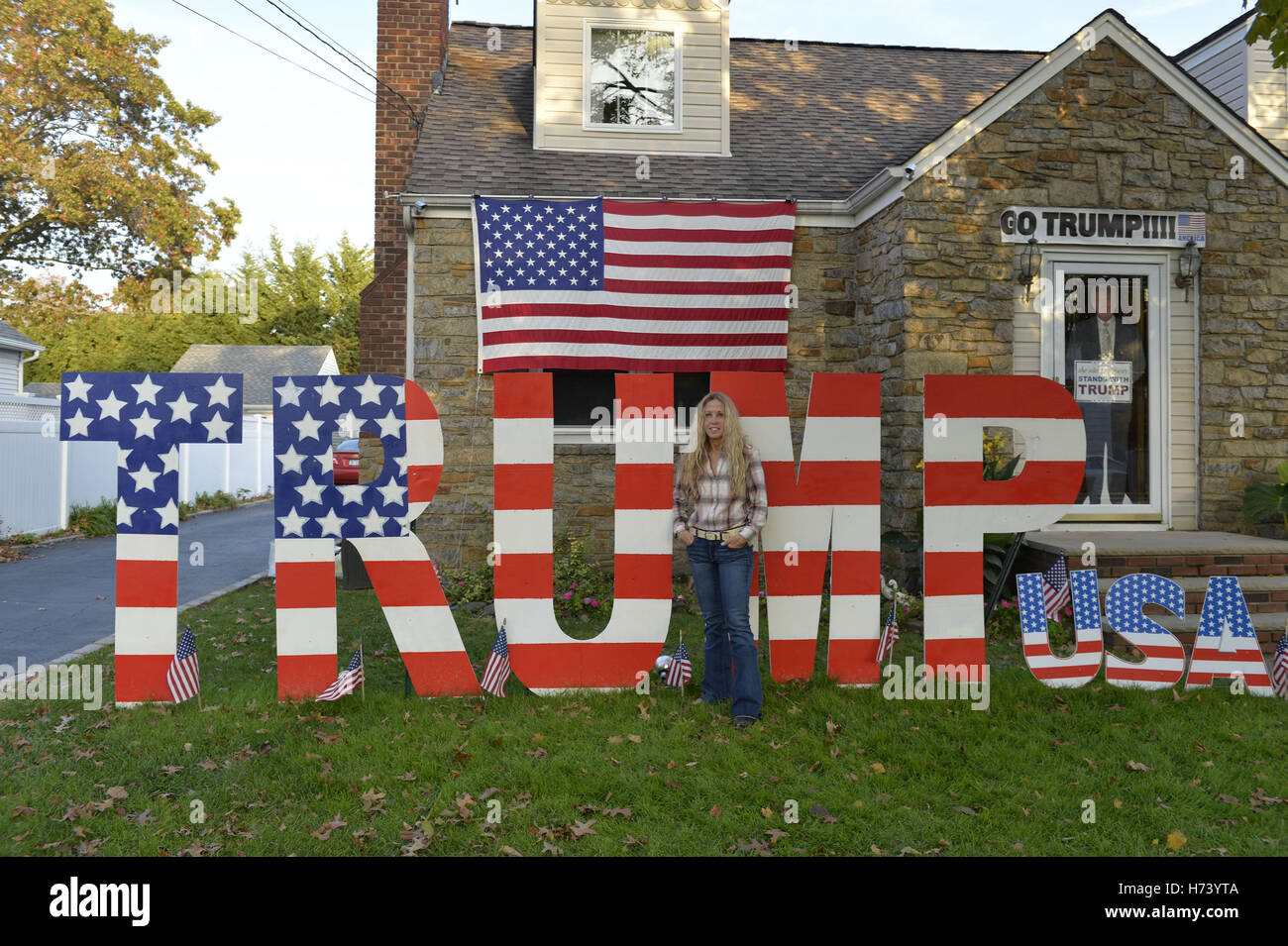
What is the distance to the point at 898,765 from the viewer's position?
4.44 metres

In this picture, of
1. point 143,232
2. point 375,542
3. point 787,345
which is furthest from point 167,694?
point 143,232

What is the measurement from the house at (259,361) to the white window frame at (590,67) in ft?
88.0

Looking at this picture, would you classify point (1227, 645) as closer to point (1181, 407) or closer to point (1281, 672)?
point (1281, 672)

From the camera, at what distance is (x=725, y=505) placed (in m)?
5.21

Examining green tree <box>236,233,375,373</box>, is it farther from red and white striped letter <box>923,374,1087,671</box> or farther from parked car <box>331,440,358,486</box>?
red and white striped letter <box>923,374,1087,671</box>

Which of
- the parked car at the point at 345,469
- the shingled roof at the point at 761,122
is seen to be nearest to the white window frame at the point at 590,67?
the shingled roof at the point at 761,122

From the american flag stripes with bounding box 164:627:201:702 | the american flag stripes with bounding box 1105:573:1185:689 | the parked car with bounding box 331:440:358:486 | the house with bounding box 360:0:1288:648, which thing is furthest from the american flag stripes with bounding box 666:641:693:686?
the parked car with bounding box 331:440:358:486

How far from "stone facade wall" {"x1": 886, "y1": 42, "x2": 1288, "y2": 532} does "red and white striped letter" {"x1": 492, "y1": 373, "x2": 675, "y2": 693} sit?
3.46 metres

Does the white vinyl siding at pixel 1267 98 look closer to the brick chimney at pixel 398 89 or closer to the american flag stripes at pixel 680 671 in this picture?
the brick chimney at pixel 398 89

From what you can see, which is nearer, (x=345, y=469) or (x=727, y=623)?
(x=727, y=623)

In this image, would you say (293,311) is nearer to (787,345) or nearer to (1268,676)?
(787,345)

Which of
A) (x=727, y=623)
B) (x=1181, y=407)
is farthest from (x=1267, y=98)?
(x=727, y=623)

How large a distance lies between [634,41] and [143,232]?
19379mm

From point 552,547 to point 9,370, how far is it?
81.3 ft
